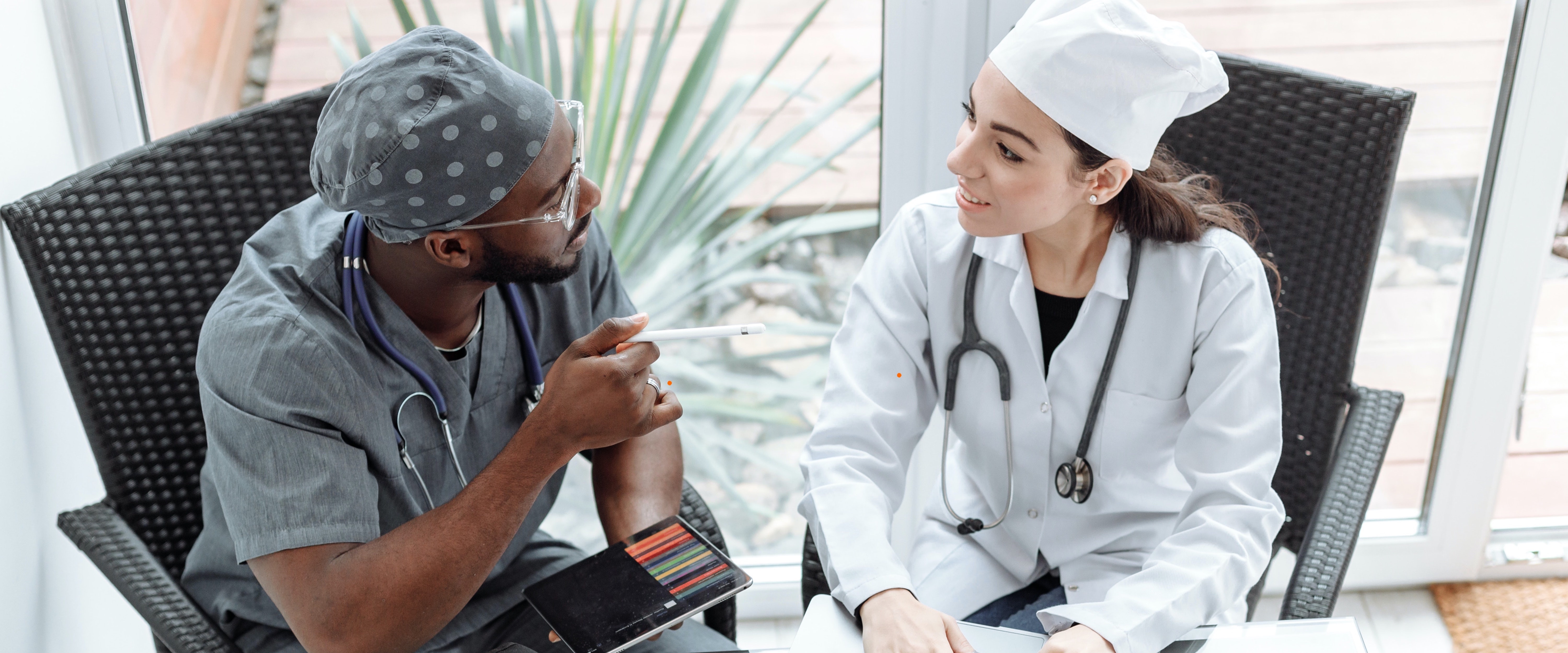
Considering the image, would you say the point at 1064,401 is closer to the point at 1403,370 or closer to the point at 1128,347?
the point at 1128,347

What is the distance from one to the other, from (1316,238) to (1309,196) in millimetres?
64

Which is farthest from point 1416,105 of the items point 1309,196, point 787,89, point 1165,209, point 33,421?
point 33,421

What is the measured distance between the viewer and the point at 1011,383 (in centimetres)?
155

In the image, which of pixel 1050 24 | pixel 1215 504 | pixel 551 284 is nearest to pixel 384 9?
pixel 551 284

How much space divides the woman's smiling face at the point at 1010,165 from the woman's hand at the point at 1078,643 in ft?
1.66

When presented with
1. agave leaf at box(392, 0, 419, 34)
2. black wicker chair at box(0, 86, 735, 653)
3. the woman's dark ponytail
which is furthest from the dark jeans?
agave leaf at box(392, 0, 419, 34)

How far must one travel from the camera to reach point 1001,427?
1.58 m

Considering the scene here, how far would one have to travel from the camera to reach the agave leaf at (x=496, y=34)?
184 centimetres

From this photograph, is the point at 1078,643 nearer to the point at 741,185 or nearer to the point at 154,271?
A: the point at 741,185

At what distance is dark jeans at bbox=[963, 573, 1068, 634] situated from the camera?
160 centimetres

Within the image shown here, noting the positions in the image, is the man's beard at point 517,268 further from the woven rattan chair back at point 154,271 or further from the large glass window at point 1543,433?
the large glass window at point 1543,433

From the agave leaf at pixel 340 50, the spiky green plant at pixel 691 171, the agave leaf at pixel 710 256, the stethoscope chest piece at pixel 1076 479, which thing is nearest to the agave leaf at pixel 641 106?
the spiky green plant at pixel 691 171

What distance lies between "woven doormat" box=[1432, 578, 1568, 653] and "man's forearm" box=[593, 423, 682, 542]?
5.43ft

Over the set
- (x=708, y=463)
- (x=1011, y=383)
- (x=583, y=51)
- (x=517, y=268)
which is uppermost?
(x=583, y=51)
